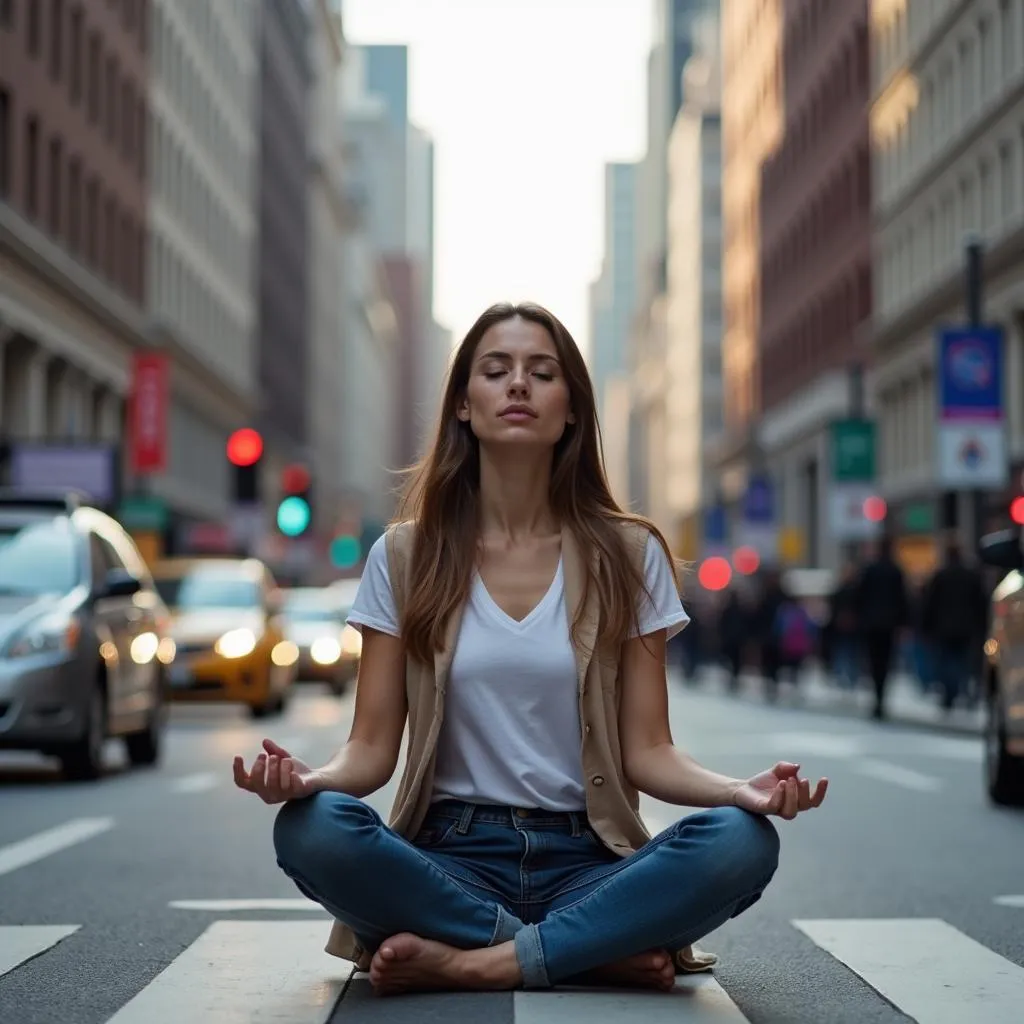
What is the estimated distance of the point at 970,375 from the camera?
26.8m

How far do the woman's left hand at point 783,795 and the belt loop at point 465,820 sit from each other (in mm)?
721

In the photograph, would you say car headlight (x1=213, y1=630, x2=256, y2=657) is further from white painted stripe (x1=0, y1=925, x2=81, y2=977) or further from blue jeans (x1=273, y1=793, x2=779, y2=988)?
blue jeans (x1=273, y1=793, x2=779, y2=988)

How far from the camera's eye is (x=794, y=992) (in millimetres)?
6082

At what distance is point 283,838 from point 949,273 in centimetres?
4838

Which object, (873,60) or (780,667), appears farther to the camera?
(873,60)

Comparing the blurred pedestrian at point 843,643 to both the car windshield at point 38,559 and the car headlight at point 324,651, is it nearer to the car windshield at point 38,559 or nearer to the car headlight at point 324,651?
the car headlight at point 324,651

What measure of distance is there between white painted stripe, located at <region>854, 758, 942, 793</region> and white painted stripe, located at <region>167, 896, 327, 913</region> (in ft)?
23.0

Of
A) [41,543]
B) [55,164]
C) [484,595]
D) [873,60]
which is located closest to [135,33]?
[55,164]

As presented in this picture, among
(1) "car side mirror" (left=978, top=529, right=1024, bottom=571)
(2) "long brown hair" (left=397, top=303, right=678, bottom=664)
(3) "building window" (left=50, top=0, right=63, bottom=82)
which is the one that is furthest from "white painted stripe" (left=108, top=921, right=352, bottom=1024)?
(3) "building window" (left=50, top=0, right=63, bottom=82)

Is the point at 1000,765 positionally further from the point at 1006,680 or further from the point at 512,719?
the point at 512,719

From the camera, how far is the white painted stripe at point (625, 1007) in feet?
17.3

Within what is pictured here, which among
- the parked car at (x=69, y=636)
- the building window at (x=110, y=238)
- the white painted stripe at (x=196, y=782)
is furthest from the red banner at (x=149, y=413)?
the white painted stripe at (x=196, y=782)

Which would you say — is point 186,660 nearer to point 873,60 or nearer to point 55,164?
point 55,164

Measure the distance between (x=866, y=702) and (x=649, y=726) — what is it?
28181mm
